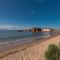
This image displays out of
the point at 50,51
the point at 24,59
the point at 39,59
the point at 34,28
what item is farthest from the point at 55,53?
the point at 34,28

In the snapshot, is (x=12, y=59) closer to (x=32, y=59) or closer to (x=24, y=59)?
(x=24, y=59)

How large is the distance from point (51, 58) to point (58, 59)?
0.92 ft

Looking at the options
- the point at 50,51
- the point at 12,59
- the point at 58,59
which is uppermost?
the point at 50,51

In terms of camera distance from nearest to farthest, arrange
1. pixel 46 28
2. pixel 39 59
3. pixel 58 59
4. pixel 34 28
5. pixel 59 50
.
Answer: pixel 58 59
pixel 59 50
pixel 39 59
pixel 34 28
pixel 46 28

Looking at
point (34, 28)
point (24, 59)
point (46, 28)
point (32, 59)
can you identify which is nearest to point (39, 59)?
point (32, 59)

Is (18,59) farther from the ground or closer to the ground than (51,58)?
closer to the ground

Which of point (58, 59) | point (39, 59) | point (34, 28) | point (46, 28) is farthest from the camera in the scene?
point (46, 28)

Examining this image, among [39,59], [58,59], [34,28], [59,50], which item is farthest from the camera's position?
[34,28]

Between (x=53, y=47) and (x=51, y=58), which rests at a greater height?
(x=53, y=47)

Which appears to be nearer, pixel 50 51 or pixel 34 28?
pixel 50 51

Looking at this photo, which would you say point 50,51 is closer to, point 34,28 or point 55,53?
point 55,53

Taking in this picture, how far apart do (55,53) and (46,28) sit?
165323 millimetres

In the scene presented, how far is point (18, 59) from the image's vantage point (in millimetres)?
6742

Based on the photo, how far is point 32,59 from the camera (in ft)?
21.9
